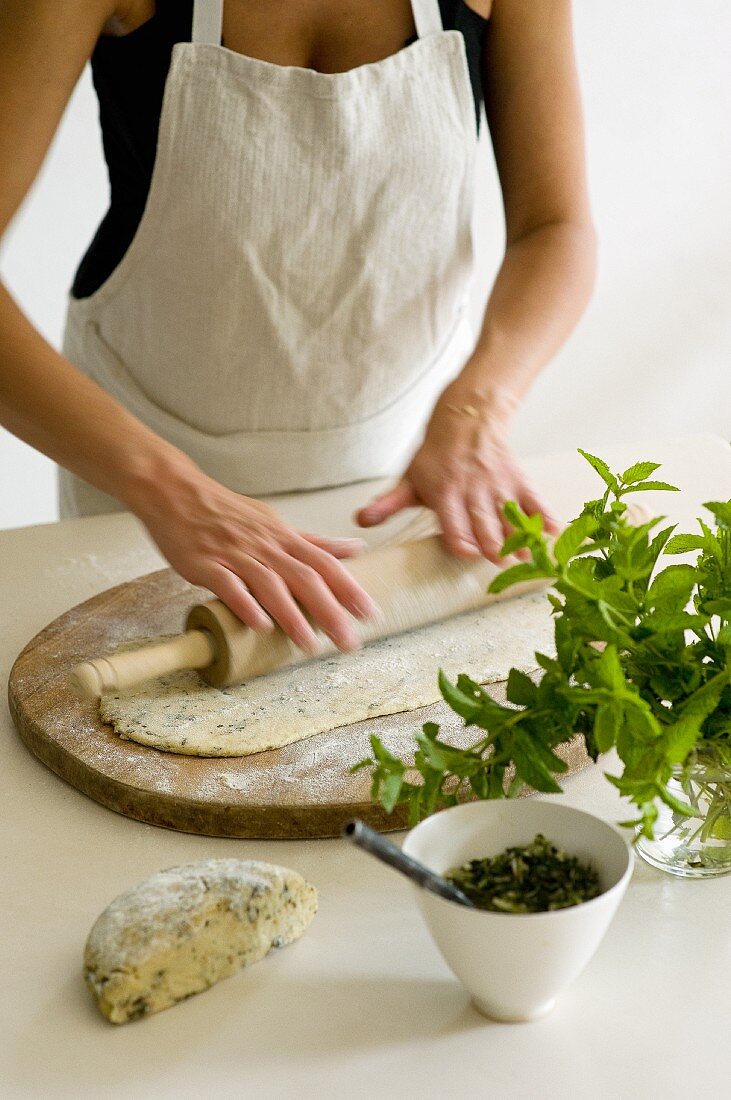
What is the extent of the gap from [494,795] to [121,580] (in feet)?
2.47

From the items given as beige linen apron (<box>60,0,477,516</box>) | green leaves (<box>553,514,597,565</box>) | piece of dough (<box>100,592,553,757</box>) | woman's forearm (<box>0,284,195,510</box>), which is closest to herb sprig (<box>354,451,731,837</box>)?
green leaves (<box>553,514,597,565</box>)

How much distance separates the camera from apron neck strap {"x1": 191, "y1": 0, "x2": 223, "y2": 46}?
4.54ft

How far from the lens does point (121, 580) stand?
4.59ft

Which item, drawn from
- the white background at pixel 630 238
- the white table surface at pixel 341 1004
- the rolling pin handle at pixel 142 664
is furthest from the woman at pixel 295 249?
the white background at pixel 630 238

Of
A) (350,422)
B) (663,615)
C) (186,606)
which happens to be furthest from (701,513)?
(663,615)

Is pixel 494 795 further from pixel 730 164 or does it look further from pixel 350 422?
pixel 730 164

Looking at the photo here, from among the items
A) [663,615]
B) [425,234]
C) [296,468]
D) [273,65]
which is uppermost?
[273,65]

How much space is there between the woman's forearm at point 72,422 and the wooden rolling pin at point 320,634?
0.17 metres

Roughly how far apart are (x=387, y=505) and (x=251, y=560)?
26cm

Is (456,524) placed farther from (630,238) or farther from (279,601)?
(630,238)

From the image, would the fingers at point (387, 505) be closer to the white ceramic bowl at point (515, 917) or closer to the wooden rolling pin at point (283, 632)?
the wooden rolling pin at point (283, 632)

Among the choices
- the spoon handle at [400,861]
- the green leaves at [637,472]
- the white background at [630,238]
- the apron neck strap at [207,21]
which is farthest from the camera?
the white background at [630,238]

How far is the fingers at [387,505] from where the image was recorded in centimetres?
133

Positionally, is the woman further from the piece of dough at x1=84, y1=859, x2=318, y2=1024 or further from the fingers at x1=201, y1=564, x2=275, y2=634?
the piece of dough at x1=84, y1=859, x2=318, y2=1024
